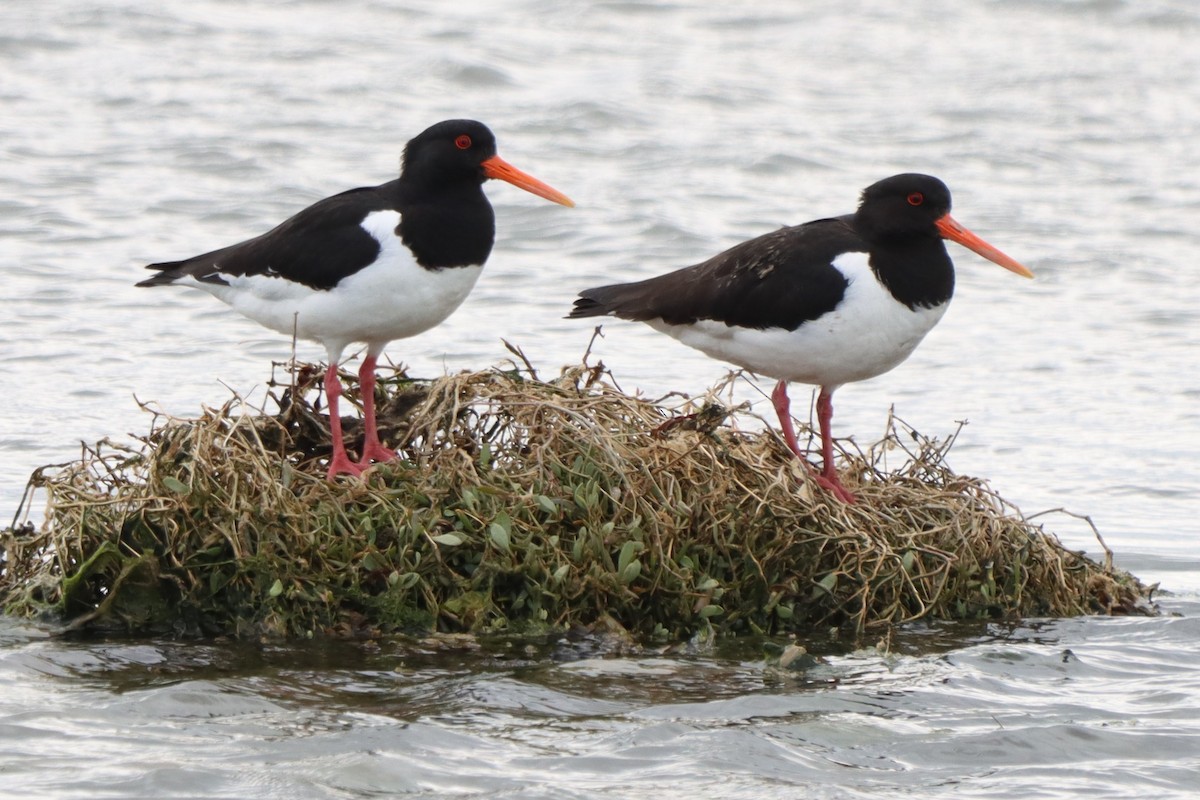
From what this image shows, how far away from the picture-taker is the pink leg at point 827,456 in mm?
7691

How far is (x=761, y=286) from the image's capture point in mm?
7992

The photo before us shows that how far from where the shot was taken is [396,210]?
7852mm

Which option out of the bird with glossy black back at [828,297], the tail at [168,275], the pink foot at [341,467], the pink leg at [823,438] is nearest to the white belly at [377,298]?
the pink foot at [341,467]

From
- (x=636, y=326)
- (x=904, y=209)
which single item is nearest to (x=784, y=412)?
(x=904, y=209)

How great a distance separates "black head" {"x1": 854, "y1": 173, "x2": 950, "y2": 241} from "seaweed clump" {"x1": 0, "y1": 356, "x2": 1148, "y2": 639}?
116 cm

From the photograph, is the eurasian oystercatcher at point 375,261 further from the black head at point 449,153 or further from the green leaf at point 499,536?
the green leaf at point 499,536

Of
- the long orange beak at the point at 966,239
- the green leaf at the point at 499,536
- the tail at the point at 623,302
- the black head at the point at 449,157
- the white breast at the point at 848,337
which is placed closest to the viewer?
the green leaf at the point at 499,536

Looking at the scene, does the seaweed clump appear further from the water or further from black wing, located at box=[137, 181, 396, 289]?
black wing, located at box=[137, 181, 396, 289]

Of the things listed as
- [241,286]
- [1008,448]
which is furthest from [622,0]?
[241,286]

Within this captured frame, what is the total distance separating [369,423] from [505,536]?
119 centimetres

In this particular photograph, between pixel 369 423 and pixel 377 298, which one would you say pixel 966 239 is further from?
pixel 369 423

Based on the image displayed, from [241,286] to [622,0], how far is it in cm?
1674

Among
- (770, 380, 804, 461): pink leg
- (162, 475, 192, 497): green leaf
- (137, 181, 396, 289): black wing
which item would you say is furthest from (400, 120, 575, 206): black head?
(162, 475, 192, 497): green leaf

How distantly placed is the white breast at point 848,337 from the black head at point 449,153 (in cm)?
141
